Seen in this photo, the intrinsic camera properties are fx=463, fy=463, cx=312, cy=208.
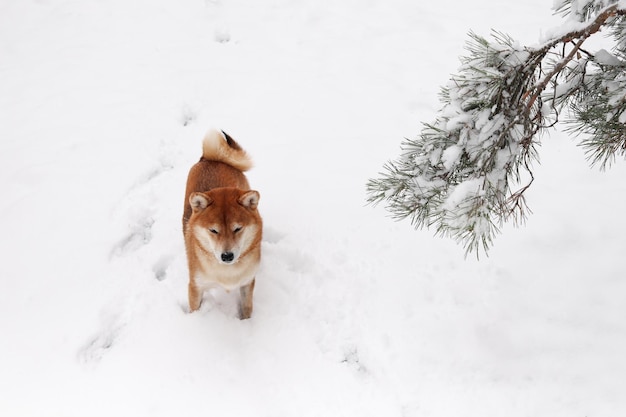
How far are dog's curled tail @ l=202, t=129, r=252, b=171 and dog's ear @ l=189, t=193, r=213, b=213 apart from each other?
88cm

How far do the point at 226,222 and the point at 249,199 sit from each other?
0.85 ft

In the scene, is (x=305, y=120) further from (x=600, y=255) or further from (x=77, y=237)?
(x=600, y=255)

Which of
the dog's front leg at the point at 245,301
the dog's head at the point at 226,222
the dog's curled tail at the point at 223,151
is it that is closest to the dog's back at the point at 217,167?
the dog's curled tail at the point at 223,151

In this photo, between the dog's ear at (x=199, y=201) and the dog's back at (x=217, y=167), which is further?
the dog's back at (x=217, y=167)

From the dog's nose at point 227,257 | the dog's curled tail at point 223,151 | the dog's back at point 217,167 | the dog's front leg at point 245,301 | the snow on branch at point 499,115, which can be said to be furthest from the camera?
the dog's curled tail at point 223,151

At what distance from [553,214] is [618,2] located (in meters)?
2.68

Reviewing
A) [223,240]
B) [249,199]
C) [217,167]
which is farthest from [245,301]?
[217,167]

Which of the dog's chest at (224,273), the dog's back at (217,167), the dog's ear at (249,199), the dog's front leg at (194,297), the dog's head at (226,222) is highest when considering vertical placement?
the dog's back at (217,167)

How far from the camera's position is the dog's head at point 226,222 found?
3.32 m

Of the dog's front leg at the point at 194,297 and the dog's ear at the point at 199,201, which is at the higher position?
the dog's ear at the point at 199,201

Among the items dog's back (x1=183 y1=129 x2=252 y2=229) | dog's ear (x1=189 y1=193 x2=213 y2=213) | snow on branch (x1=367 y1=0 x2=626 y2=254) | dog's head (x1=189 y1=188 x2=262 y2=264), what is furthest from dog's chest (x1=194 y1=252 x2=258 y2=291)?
snow on branch (x1=367 y1=0 x2=626 y2=254)

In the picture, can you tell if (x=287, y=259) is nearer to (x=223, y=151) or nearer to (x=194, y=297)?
(x=194, y=297)

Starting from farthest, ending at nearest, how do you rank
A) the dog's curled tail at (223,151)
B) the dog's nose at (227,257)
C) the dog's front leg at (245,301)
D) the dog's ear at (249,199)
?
1. the dog's curled tail at (223,151)
2. the dog's front leg at (245,301)
3. the dog's ear at (249,199)
4. the dog's nose at (227,257)

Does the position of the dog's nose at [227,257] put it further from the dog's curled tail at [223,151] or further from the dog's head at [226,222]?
the dog's curled tail at [223,151]
